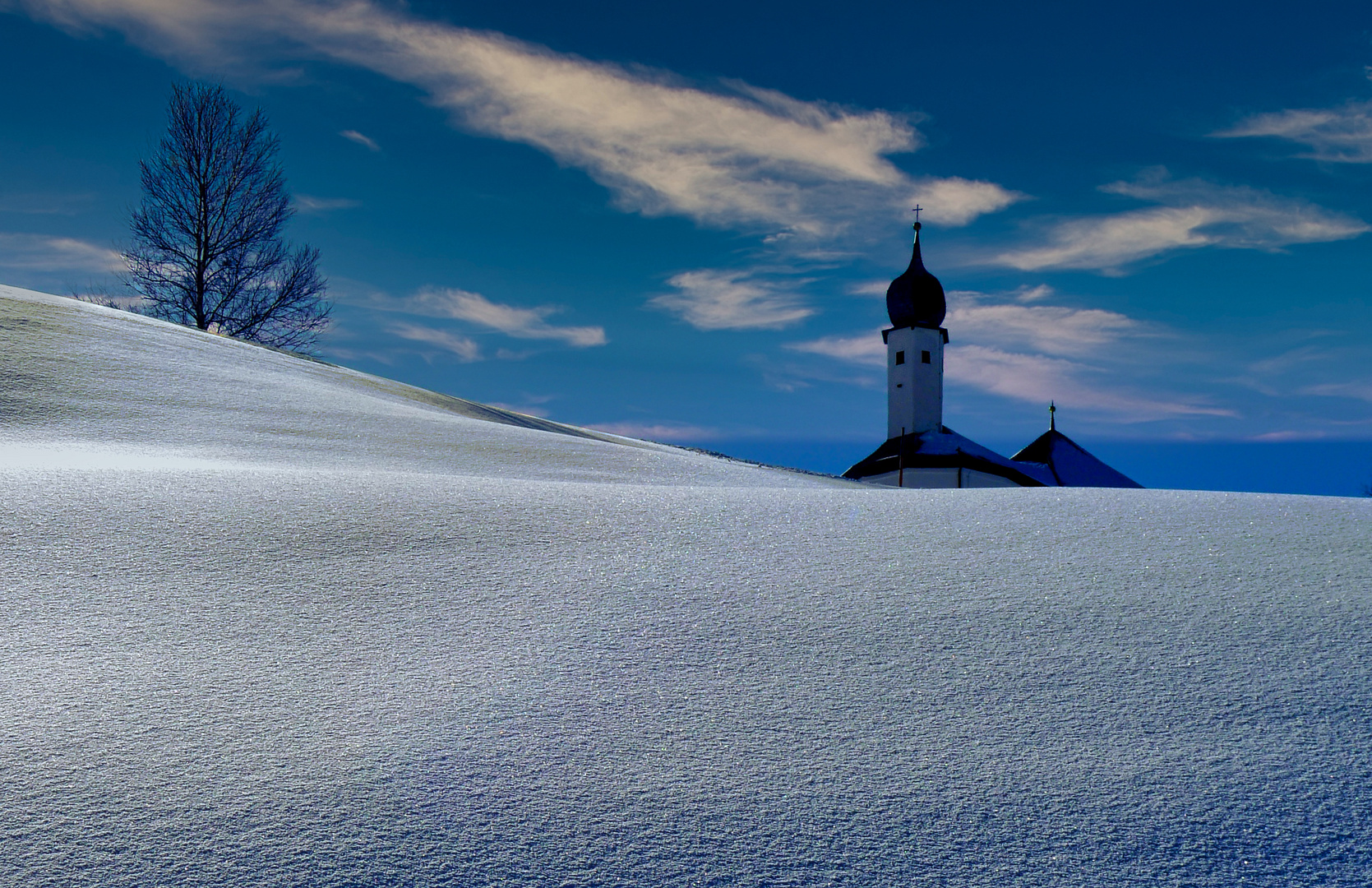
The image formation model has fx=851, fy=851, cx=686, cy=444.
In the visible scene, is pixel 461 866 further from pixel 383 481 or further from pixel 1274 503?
pixel 1274 503

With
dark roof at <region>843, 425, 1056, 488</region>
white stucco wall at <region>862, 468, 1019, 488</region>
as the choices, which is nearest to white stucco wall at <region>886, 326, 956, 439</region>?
dark roof at <region>843, 425, 1056, 488</region>

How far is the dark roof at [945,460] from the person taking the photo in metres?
26.6

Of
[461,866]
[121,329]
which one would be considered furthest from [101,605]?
[121,329]

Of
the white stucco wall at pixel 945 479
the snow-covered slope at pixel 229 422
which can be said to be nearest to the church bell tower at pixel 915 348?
the white stucco wall at pixel 945 479

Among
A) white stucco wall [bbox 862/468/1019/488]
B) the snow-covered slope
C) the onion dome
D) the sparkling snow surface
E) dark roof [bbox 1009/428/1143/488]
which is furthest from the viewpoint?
the onion dome

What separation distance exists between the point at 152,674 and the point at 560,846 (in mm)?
1596

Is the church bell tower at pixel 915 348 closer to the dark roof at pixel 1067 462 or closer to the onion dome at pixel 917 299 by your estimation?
the onion dome at pixel 917 299

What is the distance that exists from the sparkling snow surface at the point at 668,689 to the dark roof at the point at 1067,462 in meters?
26.0

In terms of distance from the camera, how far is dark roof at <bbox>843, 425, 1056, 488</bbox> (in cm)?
2656

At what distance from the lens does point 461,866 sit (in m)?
1.87

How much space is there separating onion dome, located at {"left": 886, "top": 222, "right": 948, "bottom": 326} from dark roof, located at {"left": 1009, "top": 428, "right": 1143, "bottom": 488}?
6.13 m

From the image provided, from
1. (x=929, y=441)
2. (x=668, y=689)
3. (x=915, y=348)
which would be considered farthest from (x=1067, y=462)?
(x=668, y=689)

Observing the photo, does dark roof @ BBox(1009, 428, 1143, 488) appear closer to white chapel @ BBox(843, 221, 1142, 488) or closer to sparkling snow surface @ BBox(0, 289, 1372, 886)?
white chapel @ BBox(843, 221, 1142, 488)

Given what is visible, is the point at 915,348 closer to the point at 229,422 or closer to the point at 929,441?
the point at 929,441
